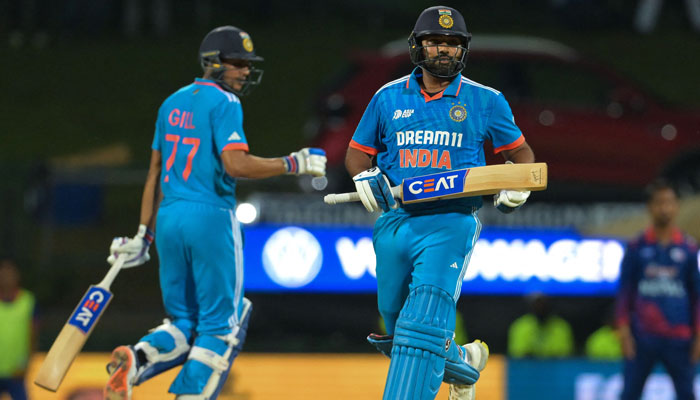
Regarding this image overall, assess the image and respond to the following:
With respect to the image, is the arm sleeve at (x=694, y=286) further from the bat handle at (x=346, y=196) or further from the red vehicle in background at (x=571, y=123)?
the red vehicle in background at (x=571, y=123)

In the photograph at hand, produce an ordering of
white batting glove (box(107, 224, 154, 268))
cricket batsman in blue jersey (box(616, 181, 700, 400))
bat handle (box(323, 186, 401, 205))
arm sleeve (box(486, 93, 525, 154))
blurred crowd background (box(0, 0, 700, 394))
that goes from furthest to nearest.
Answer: blurred crowd background (box(0, 0, 700, 394)) → cricket batsman in blue jersey (box(616, 181, 700, 400)) → white batting glove (box(107, 224, 154, 268)) → arm sleeve (box(486, 93, 525, 154)) → bat handle (box(323, 186, 401, 205))

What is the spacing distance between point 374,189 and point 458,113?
565 millimetres

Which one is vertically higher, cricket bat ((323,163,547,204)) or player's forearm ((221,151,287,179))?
player's forearm ((221,151,287,179))

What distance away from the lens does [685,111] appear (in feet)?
43.0

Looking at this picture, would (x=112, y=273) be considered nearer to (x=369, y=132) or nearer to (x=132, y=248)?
(x=132, y=248)

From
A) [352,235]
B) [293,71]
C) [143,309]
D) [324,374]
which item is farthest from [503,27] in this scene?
[324,374]

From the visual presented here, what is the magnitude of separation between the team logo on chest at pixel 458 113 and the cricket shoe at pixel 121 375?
2069mm

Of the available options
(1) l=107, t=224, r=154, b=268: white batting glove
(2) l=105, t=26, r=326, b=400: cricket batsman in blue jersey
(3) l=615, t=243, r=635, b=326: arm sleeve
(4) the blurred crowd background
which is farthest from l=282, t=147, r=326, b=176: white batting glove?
(4) the blurred crowd background

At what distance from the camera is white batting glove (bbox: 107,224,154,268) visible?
20.3 ft

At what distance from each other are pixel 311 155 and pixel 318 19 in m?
25.8

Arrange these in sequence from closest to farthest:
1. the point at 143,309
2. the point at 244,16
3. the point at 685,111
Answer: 1. the point at 685,111
2. the point at 143,309
3. the point at 244,16

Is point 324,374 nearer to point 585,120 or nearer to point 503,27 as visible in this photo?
point 585,120

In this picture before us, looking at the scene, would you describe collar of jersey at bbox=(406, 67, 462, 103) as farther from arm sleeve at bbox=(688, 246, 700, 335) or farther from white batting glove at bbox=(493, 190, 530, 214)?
arm sleeve at bbox=(688, 246, 700, 335)

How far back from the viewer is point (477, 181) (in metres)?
5.02
